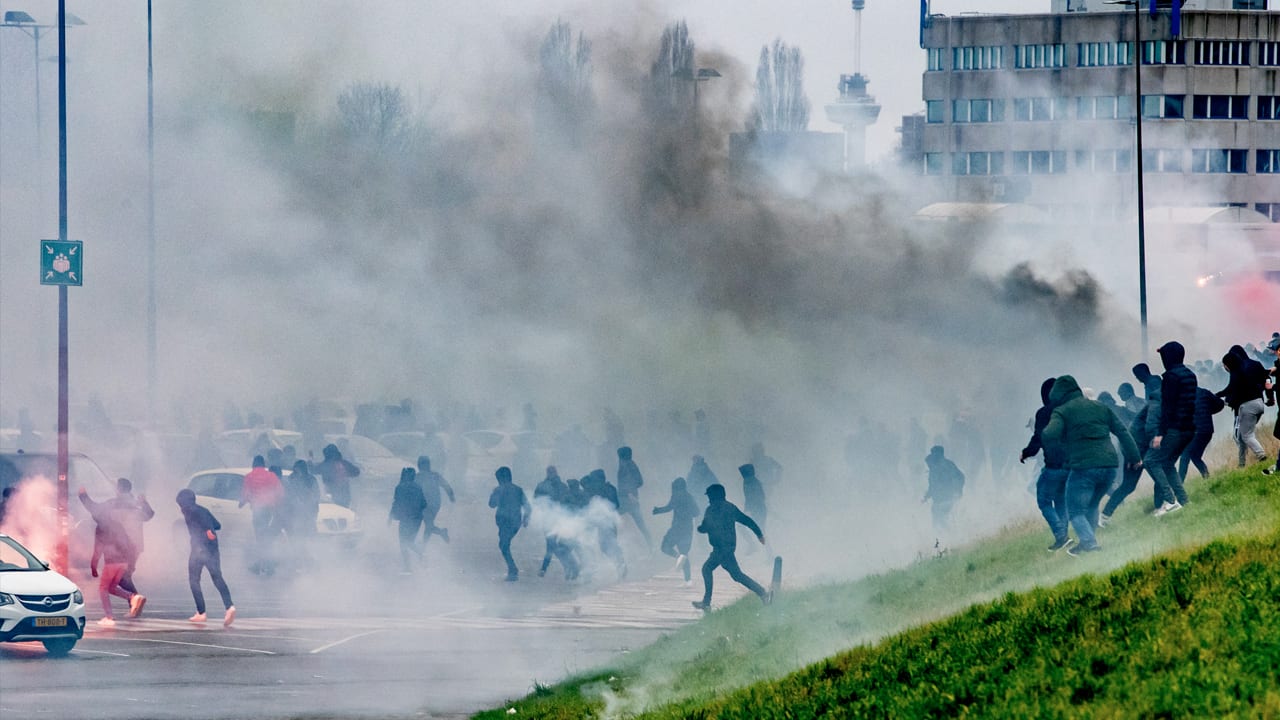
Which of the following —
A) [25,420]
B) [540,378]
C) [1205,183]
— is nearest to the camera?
[25,420]

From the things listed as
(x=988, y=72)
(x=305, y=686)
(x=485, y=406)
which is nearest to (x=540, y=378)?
(x=485, y=406)

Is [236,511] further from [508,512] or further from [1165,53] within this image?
[1165,53]

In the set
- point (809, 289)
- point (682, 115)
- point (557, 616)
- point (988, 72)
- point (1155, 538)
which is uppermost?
point (988, 72)

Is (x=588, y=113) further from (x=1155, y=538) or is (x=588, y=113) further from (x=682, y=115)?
(x=1155, y=538)

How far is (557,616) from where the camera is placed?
2116cm

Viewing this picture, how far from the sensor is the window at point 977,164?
80188 mm

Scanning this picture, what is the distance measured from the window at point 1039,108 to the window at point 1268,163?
9.74 metres

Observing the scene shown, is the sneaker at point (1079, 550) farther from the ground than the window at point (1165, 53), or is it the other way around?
the window at point (1165, 53)

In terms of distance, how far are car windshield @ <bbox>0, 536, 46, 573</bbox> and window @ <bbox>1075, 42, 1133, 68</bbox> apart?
219 feet

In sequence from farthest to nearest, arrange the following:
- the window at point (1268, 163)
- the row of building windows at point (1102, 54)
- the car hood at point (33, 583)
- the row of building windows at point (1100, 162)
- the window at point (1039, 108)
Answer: the window at point (1268, 163), the row of building windows at point (1102, 54), the window at point (1039, 108), the row of building windows at point (1100, 162), the car hood at point (33, 583)

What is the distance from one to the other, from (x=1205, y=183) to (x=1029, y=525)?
63.1 metres

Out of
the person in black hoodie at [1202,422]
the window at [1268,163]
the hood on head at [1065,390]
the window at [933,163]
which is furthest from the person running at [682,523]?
the window at [1268,163]

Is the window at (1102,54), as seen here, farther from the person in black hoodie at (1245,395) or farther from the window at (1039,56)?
the person in black hoodie at (1245,395)

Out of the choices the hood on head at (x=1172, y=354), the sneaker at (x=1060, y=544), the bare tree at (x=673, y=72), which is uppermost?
the bare tree at (x=673, y=72)
